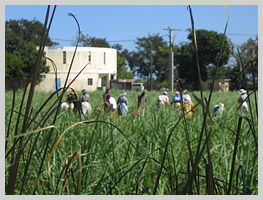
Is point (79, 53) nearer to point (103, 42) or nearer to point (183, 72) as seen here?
point (183, 72)

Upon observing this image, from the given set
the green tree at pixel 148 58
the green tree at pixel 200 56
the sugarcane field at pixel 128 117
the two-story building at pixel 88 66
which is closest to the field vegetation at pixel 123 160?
the sugarcane field at pixel 128 117

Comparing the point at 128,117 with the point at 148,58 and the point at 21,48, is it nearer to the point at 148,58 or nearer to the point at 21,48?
the point at 21,48

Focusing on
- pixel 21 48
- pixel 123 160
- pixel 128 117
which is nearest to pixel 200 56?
pixel 21 48

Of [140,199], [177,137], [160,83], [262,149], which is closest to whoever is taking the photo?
[140,199]

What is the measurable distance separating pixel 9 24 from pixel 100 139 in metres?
36.9

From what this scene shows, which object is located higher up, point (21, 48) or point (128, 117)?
point (21, 48)

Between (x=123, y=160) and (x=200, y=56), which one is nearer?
(x=123, y=160)

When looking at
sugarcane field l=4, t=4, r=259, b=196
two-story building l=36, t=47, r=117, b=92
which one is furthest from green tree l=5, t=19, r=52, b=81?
two-story building l=36, t=47, r=117, b=92

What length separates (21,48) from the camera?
2889 cm

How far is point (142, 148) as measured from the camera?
3.25 meters

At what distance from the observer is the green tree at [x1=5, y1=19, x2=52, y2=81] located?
22750mm

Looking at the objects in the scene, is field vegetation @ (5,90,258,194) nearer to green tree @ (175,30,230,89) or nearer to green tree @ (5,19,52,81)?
green tree @ (5,19,52,81)

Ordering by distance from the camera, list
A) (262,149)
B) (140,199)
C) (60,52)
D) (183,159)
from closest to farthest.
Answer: (140,199) → (262,149) → (183,159) → (60,52)

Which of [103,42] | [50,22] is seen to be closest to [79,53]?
[103,42]
